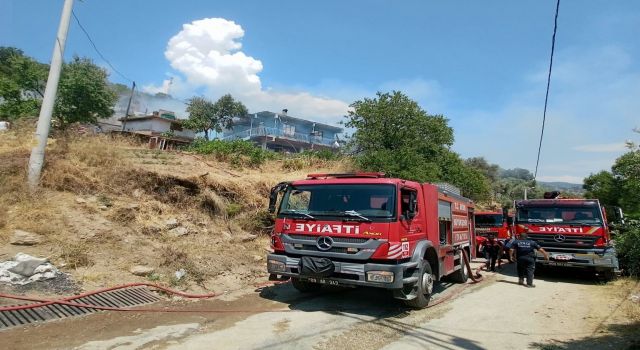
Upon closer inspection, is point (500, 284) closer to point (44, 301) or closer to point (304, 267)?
point (304, 267)

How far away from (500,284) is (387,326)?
217 inches

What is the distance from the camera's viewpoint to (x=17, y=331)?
5.26 metres

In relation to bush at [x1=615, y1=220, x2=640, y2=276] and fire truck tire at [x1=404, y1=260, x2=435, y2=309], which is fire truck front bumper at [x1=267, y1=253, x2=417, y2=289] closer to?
fire truck tire at [x1=404, y1=260, x2=435, y2=309]

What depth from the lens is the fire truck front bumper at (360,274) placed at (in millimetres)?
6316

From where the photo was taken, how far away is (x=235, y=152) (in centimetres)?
1647

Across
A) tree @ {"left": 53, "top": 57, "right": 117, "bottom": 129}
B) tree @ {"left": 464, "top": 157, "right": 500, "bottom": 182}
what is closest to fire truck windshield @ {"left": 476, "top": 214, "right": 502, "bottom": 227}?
tree @ {"left": 53, "top": 57, "right": 117, "bottom": 129}

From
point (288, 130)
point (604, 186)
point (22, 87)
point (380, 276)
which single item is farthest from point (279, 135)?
point (380, 276)

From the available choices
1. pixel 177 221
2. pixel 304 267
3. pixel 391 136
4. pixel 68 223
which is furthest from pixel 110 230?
pixel 391 136

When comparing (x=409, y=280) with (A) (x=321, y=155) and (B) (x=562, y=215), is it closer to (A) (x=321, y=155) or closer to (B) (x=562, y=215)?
(B) (x=562, y=215)

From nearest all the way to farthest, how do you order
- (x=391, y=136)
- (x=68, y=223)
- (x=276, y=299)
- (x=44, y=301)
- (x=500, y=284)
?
(x=44, y=301) < (x=276, y=299) < (x=68, y=223) < (x=500, y=284) < (x=391, y=136)

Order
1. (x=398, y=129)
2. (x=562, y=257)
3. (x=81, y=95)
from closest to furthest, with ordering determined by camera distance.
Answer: (x=562, y=257) → (x=81, y=95) → (x=398, y=129)

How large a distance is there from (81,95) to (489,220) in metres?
23.4

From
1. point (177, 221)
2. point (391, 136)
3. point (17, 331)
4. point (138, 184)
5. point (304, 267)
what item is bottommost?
point (17, 331)

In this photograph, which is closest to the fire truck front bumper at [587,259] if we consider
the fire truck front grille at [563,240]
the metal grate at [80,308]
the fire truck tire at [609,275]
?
the fire truck front grille at [563,240]
